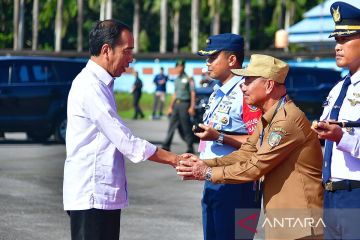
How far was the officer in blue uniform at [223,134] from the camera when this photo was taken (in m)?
7.18

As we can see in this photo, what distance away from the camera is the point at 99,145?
6.28 m

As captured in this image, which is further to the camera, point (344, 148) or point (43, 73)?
point (43, 73)

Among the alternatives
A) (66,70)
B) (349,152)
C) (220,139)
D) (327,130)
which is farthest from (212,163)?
(66,70)

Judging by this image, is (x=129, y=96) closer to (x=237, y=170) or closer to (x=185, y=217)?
(x=185, y=217)

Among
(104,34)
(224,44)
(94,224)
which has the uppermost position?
(104,34)

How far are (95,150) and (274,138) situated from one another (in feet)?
3.55

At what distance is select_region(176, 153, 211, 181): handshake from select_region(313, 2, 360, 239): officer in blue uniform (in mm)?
766

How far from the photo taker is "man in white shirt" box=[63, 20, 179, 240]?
627 cm

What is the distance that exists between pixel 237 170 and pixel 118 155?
749 millimetres

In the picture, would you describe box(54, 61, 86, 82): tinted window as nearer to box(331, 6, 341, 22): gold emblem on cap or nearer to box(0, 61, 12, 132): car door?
box(0, 61, 12, 132): car door

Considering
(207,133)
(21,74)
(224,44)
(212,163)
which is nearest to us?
(212,163)

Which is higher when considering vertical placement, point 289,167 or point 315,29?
point 289,167

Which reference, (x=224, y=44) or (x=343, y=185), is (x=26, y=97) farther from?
(x=343, y=185)

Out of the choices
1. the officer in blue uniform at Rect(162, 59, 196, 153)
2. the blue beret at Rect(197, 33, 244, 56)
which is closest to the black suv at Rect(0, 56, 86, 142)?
the officer in blue uniform at Rect(162, 59, 196, 153)
